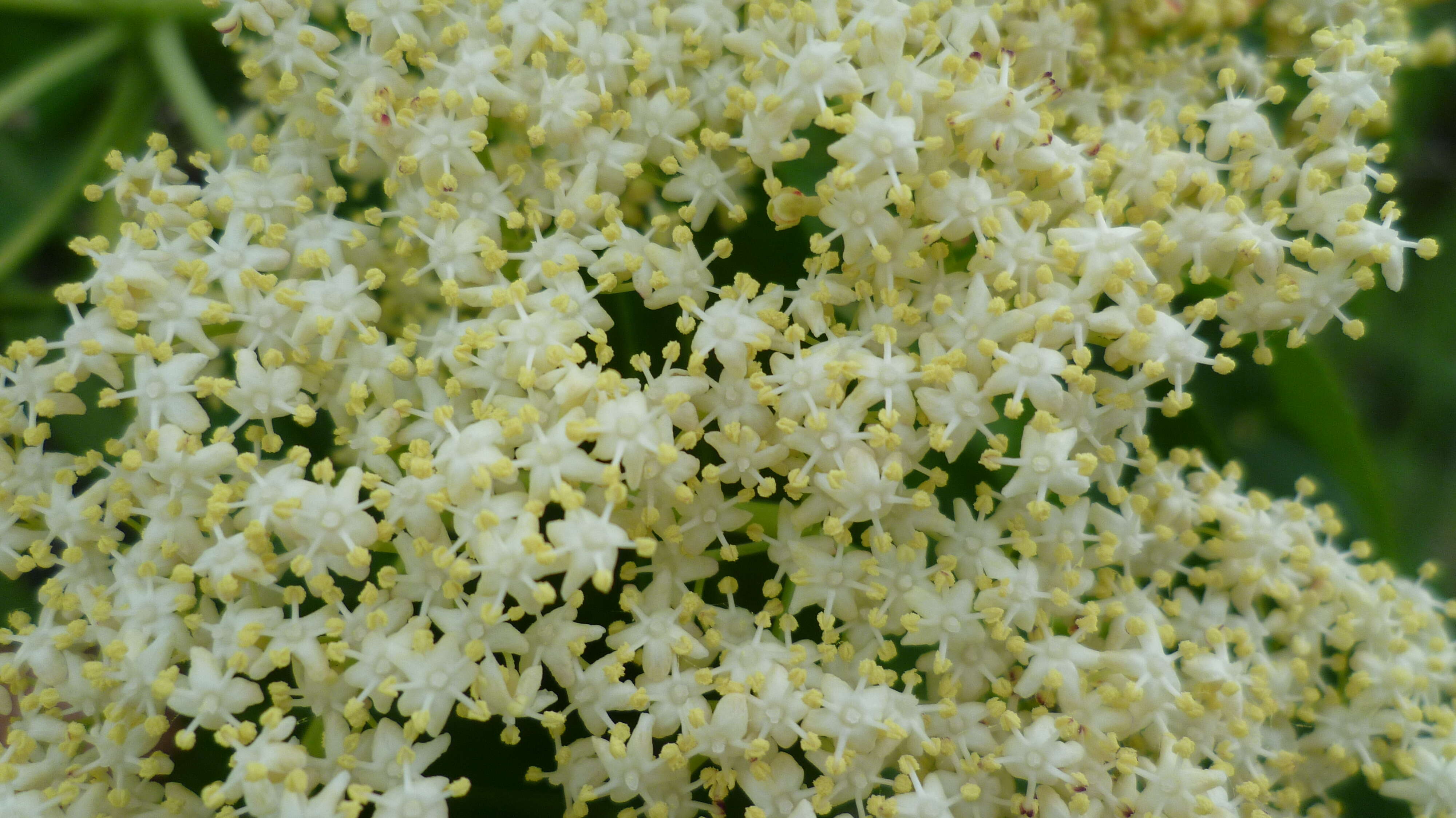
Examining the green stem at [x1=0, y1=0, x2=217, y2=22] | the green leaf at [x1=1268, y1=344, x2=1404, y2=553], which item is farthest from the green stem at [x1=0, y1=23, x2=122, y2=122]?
the green leaf at [x1=1268, y1=344, x2=1404, y2=553]

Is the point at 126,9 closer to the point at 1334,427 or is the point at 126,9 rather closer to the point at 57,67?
the point at 57,67

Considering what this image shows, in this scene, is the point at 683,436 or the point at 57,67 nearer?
the point at 683,436

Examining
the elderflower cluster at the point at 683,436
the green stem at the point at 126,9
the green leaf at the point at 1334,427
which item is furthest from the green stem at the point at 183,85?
the green leaf at the point at 1334,427

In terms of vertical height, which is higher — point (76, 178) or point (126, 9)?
point (126, 9)

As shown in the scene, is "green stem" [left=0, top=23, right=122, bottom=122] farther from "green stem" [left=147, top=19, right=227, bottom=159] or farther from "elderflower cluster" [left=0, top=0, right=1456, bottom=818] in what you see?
"elderflower cluster" [left=0, top=0, right=1456, bottom=818]

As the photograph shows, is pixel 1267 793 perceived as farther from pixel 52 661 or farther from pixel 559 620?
pixel 52 661

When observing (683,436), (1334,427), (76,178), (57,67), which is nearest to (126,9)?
(57,67)

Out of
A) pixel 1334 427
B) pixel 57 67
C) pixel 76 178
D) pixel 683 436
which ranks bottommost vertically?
pixel 1334 427
